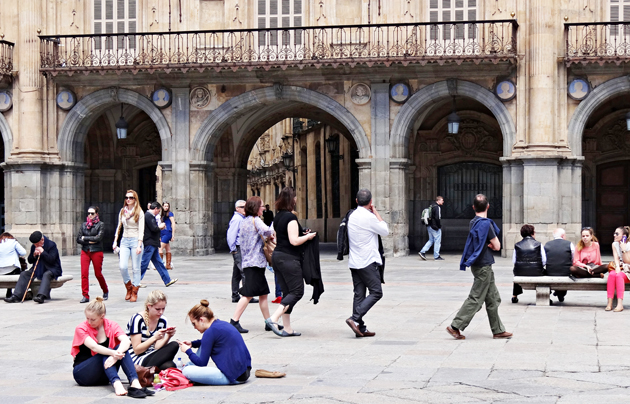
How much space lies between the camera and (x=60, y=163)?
91.2 feet

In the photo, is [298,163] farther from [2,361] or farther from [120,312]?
[2,361]

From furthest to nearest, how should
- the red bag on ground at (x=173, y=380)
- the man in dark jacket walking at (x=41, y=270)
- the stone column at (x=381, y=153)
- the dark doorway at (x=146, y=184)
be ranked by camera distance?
1. the dark doorway at (x=146, y=184)
2. the stone column at (x=381, y=153)
3. the man in dark jacket walking at (x=41, y=270)
4. the red bag on ground at (x=173, y=380)

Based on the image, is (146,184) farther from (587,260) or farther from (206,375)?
(206,375)

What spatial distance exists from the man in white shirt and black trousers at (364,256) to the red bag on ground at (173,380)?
10.2 ft

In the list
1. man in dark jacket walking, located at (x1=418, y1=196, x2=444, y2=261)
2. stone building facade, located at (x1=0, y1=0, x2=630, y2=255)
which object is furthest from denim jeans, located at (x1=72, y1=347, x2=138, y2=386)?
stone building facade, located at (x1=0, y1=0, x2=630, y2=255)

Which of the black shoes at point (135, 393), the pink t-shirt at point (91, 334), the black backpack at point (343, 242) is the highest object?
the black backpack at point (343, 242)

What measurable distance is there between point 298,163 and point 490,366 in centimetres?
3511

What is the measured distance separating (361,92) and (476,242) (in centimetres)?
1577

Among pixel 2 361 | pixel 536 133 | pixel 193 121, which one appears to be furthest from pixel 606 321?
pixel 193 121

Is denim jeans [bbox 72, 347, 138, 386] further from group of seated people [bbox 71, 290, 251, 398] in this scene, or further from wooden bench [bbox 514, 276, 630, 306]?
wooden bench [bbox 514, 276, 630, 306]

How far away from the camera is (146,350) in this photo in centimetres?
867

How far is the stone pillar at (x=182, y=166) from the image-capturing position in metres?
27.4

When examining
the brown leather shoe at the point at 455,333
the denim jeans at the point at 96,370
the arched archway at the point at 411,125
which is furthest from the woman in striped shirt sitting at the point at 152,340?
the arched archway at the point at 411,125

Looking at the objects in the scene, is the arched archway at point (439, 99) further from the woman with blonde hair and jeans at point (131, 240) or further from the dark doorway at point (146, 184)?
the woman with blonde hair and jeans at point (131, 240)
